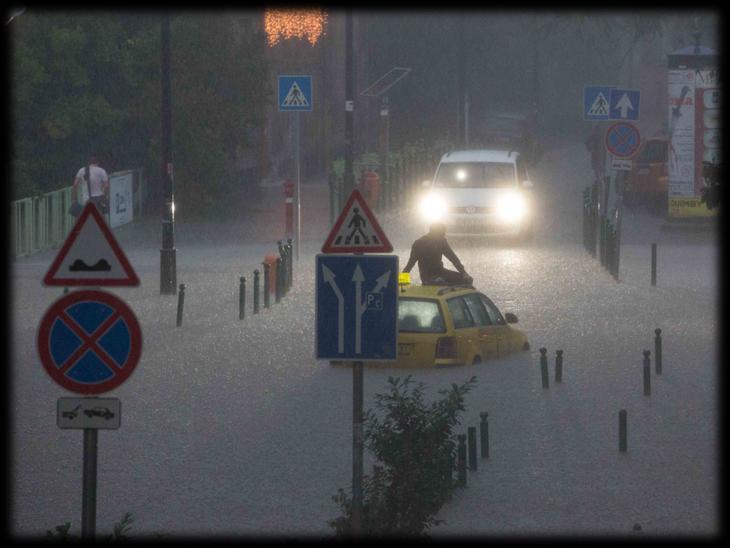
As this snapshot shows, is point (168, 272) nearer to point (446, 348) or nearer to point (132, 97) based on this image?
point (446, 348)

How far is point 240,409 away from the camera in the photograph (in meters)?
17.2

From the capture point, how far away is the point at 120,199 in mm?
39000

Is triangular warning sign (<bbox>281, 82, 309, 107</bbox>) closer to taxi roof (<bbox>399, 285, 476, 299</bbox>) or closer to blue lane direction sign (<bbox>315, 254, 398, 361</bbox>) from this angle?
taxi roof (<bbox>399, 285, 476, 299</bbox>)

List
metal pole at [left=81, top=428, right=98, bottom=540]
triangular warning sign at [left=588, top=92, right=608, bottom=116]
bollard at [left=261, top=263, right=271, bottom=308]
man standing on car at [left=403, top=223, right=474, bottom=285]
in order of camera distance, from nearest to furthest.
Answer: metal pole at [left=81, top=428, right=98, bottom=540] < man standing on car at [left=403, top=223, right=474, bottom=285] < bollard at [left=261, top=263, right=271, bottom=308] < triangular warning sign at [left=588, top=92, right=608, bottom=116]

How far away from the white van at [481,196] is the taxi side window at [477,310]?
49.8 feet

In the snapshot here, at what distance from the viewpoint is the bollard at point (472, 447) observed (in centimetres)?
1376

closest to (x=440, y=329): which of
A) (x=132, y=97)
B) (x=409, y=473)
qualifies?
(x=409, y=473)

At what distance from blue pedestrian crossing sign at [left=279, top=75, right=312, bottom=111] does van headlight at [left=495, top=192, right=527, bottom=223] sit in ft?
19.8

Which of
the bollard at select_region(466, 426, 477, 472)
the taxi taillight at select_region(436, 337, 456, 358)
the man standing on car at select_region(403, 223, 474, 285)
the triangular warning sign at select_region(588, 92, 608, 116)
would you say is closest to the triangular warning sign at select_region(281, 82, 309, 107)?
the triangular warning sign at select_region(588, 92, 608, 116)

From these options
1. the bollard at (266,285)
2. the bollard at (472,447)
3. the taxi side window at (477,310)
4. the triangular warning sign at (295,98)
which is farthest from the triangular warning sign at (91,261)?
the triangular warning sign at (295,98)

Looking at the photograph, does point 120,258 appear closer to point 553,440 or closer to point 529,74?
point 553,440

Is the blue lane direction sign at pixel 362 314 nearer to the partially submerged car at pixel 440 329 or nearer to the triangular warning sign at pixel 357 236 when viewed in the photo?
the triangular warning sign at pixel 357 236

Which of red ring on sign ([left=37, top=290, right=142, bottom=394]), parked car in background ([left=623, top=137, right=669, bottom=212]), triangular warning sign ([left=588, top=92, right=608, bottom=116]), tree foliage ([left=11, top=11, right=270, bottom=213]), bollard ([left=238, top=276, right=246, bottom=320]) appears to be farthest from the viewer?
parked car in background ([left=623, top=137, right=669, bottom=212])

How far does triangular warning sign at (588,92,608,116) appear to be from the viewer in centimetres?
3281
